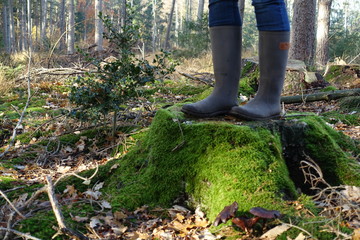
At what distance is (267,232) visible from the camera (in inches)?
54.2

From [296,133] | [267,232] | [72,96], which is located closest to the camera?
[267,232]

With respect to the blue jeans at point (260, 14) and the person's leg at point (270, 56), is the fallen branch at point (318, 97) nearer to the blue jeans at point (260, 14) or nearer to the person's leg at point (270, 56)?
the person's leg at point (270, 56)

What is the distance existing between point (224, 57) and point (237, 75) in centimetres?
17

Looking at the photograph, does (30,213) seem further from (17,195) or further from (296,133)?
(296,133)

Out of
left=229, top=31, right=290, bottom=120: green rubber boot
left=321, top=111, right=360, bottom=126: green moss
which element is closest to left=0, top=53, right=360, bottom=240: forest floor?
Answer: left=321, top=111, right=360, bottom=126: green moss

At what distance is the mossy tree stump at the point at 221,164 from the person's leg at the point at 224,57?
8.2 inches

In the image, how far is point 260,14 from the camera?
2104 millimetres

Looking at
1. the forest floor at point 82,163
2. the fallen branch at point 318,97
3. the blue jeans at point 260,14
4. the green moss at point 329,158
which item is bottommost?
the forest floor at point 82,163

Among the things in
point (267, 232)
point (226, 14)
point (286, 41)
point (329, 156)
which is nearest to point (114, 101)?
point (226, 14)

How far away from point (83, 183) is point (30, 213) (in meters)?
0.48

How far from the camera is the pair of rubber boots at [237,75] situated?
2117 millimetres

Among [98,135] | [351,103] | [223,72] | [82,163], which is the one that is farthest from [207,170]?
[351,103]

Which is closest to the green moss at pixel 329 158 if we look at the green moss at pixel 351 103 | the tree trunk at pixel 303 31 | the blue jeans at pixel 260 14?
the blue jeans at pixel 260 14

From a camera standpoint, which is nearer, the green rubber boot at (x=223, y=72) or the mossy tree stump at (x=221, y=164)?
the mossy tree stump at (x=221, y=164)
